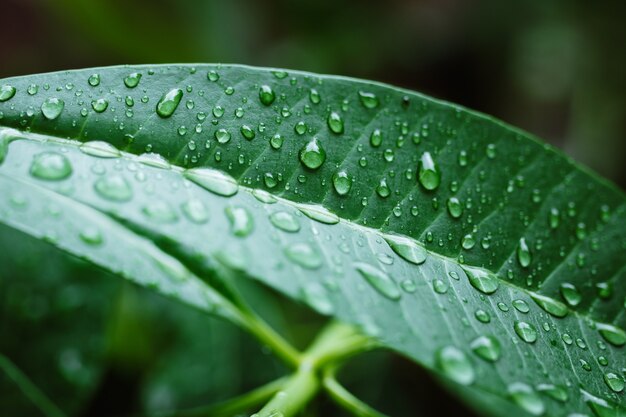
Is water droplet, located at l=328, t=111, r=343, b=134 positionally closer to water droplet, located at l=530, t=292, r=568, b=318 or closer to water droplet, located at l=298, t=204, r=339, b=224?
water droplet, located at l=298, t=204, r=339, b=224

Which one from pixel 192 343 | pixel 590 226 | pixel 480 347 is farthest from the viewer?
pixel 192 343

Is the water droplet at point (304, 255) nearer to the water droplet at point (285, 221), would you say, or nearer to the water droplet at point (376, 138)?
the water droplet at point (285, 221)

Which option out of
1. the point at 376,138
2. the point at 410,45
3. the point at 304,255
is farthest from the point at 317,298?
the point at 410,45

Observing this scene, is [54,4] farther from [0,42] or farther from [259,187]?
[259,187]

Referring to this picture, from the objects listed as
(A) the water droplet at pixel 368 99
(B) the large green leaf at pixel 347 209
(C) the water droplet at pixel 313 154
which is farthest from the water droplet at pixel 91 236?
(A) the water droplet at pixel 368 99

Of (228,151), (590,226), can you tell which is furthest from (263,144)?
(590,226)

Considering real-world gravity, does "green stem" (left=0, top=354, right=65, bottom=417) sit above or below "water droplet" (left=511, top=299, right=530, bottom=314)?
below

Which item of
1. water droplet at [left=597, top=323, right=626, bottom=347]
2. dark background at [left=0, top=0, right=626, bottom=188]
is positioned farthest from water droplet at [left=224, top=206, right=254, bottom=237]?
dark background at [left=0, top=0, right=626, bottom=188]
